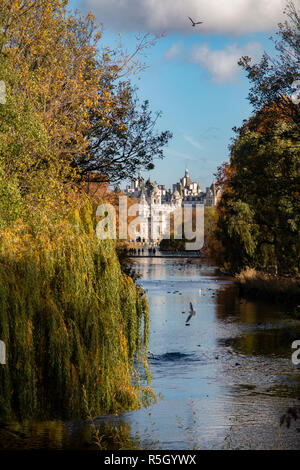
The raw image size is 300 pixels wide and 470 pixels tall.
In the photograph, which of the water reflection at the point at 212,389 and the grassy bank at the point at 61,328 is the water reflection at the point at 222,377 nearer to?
the water reflection at the point at 212,389

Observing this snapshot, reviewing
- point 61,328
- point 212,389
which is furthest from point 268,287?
point 61,328

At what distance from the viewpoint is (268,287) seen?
137 feet

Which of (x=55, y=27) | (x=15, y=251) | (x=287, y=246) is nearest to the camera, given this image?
(x=15, y=251)

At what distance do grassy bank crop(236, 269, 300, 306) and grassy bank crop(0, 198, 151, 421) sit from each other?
75.2 ft

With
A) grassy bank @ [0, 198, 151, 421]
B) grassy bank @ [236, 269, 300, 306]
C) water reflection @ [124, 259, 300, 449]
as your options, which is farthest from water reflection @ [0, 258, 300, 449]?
grassy bank @ [236, 269, 300, 306]

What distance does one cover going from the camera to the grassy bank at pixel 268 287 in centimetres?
3856

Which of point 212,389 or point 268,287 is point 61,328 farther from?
point 268,287

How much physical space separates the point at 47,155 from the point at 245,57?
900cm

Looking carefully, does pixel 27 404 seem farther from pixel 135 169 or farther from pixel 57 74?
pixel 135 169

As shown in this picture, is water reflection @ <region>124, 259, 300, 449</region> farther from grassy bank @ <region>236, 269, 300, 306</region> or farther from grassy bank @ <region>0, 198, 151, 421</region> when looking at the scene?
grassy bank @ <region>236, 269, 300, 306</region>

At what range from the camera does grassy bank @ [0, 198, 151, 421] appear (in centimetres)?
1284

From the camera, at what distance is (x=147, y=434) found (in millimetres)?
13859

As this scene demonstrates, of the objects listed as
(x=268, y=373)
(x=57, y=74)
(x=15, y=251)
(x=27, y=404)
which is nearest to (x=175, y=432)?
(x=27, y=404)

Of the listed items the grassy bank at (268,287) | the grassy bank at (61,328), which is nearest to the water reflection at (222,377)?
the grassy bank at (61,328)
